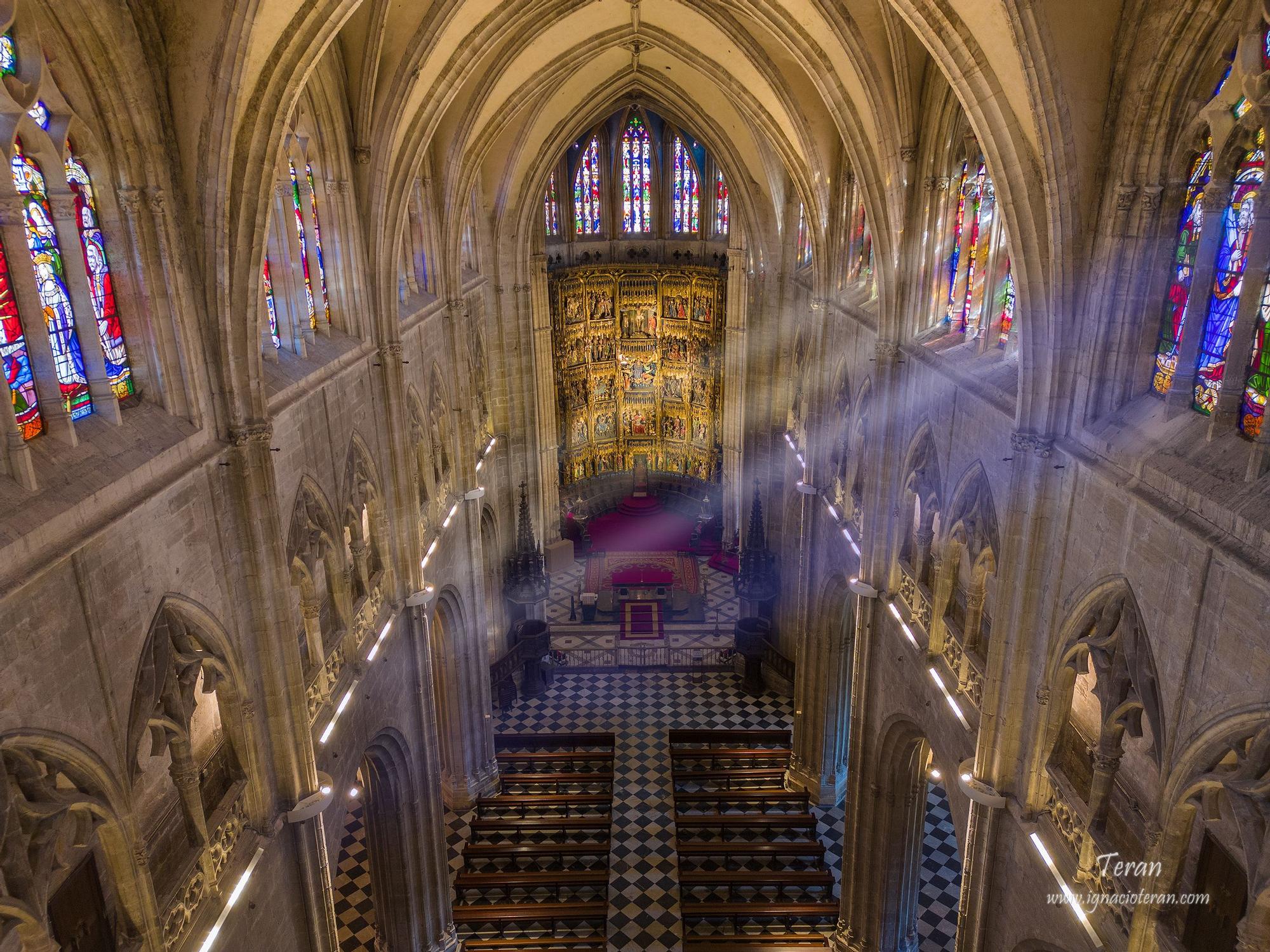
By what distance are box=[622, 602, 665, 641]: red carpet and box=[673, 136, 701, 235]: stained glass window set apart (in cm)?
1347

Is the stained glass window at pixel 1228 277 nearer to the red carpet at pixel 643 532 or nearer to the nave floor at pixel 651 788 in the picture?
the nave floor at pixel 651 788

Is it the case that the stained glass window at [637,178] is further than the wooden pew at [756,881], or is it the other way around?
the stained glass window at [637,178]

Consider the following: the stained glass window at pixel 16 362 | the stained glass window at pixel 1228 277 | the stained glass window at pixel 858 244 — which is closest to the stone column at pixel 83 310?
the stained glass window at pixel 16 362

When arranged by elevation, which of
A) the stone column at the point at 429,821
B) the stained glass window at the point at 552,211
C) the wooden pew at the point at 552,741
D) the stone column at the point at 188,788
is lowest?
the wooden pew at the point at 552,741

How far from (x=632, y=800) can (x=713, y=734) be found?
2405 mm

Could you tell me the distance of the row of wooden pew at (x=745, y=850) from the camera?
14414 mm

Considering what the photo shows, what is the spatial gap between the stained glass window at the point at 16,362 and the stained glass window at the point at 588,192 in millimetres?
25554

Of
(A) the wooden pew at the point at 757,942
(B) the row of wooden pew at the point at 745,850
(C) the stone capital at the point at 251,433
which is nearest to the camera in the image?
(C) the stone capital at the point at 251,433

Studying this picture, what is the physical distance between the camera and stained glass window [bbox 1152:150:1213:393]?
6695 mm

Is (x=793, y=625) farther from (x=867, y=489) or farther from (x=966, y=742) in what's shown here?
(x=966, y=742)

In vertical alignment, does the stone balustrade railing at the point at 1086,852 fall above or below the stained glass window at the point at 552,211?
below

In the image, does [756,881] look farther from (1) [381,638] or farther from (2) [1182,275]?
(2) [1182,275]

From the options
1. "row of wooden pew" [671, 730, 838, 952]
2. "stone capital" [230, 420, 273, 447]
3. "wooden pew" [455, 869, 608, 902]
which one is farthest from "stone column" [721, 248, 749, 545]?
"stone capital" [230, 420, 273, 447]

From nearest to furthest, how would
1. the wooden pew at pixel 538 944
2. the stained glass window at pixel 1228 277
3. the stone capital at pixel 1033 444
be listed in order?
the stained glass window at pixel 1228 277
the stone capital at pixel 1033 444
the wooden pew at pixel 538 944
